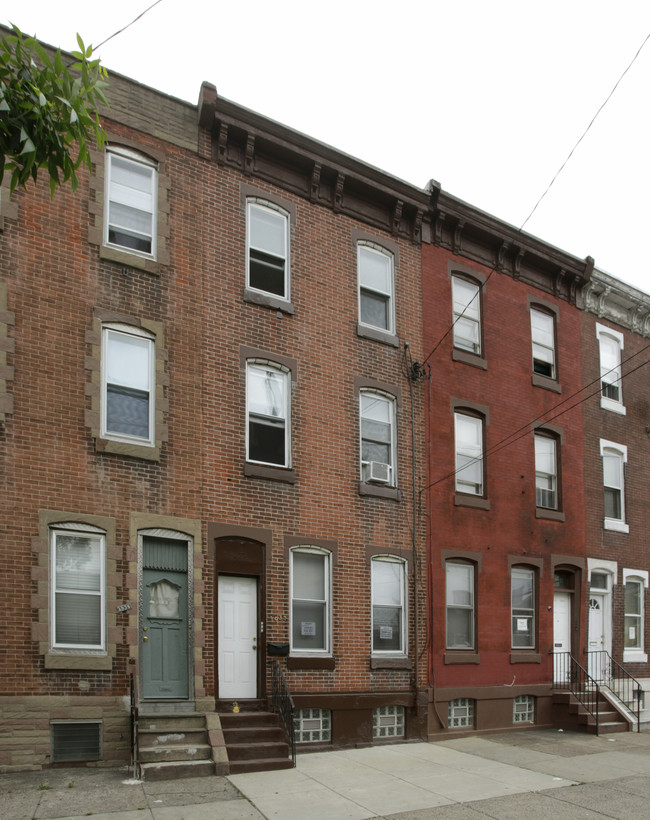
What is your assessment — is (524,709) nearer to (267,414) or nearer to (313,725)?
(313,725)

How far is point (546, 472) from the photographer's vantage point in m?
21.0

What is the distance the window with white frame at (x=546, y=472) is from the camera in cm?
2083

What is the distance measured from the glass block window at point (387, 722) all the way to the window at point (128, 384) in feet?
22.1

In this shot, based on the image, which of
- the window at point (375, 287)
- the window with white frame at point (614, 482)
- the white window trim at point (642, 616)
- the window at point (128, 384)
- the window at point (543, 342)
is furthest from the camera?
the window with white frame at point (614, 482)

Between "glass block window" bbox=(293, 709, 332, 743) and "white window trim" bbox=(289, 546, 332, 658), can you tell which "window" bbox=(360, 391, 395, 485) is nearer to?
"white window trim" bbox=(289, 546, 332, 658)

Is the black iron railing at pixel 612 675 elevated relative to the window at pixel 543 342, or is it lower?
lower

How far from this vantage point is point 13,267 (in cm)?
1351

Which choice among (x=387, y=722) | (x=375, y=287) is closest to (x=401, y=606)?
(x=387, y=722)

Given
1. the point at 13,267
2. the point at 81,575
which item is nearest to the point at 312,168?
the point at 13,267

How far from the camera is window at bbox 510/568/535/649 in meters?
19.5

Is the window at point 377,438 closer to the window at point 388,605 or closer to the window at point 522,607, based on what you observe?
the window at point 388,605

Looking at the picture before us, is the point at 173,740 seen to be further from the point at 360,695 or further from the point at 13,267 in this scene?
the point at 13,267

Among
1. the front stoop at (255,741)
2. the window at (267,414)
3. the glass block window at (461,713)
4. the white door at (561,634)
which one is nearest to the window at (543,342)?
the white door at (561,634)

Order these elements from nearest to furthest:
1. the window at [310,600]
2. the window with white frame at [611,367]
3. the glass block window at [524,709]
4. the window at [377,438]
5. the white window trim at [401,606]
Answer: the window at [310,600], the white window trim at [401,606], the window at [377,438], the glass block window at [524,709], the window with white frame at [611,367]
